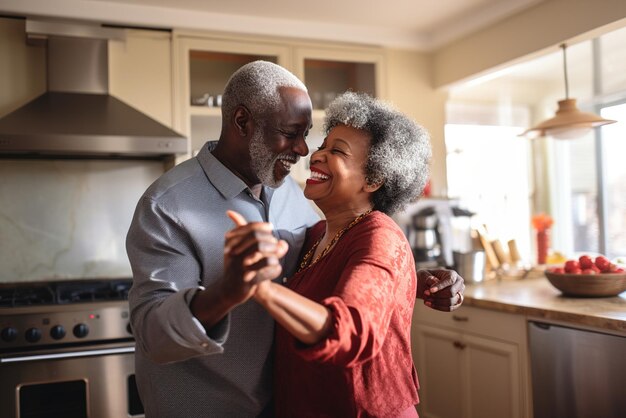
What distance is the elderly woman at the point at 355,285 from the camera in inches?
35.4

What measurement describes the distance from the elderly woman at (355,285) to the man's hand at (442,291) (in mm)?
12

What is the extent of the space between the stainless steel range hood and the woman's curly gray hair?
162 centimetres

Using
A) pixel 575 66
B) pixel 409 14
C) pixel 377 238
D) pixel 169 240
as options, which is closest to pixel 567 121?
pixel 409 14

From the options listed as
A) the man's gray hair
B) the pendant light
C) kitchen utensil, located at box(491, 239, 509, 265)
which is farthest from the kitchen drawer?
the man's gray hair

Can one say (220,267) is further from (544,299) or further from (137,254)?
(544,299)

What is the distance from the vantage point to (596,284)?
2.51 metres

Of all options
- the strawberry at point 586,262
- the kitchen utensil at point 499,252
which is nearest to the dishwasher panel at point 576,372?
the strawberry at point 586,262

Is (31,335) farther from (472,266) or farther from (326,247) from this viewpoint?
(472,266)

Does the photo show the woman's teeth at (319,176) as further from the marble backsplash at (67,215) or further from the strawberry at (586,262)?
the marble backsplash at (67,215)

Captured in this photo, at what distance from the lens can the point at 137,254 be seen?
50.0 inches

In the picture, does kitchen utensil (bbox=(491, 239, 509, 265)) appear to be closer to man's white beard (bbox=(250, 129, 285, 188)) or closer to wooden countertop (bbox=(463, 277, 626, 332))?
wooden countertop (bbox=(463, 277, 626, 332))

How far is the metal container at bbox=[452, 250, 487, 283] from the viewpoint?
3.09 m

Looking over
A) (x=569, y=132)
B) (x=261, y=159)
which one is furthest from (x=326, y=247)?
(x=569, y=132)

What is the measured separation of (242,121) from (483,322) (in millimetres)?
1672
